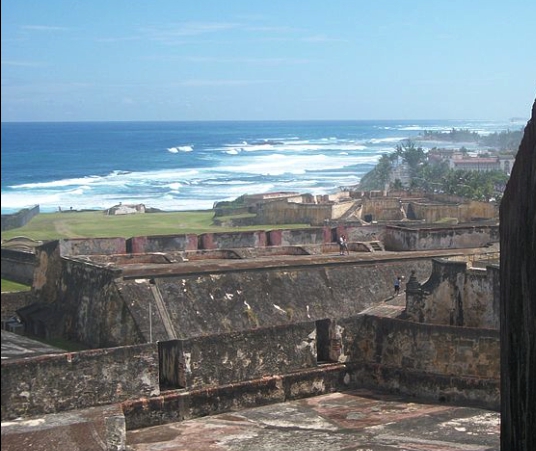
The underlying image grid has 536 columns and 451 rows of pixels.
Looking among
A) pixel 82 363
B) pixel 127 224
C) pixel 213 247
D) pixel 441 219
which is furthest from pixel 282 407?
pixel 127 224

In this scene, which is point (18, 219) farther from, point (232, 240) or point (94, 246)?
point (232, 240)

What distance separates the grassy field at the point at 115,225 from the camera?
35.2 meters

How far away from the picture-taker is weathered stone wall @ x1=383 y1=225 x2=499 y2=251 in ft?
74.4

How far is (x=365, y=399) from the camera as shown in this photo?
12078mm

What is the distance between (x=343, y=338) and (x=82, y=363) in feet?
11.4

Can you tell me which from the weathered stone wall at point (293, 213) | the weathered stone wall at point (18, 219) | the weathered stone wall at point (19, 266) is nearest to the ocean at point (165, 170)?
the weathered stone wall at point (18, 219)

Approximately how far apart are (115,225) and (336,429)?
96.1 ft

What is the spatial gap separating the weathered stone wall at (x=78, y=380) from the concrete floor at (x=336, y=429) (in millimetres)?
527

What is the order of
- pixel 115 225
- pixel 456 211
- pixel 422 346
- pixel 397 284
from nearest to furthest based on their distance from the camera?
pixel 422 346 < pixel 397 284 < pixel 456 211 < pixel 115 225

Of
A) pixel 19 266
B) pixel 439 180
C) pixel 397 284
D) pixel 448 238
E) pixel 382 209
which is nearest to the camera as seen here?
pixel 397 284

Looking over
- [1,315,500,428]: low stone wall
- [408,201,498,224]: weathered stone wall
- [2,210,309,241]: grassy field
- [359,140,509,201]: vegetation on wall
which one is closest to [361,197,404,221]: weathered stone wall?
[408,201,498,224]: weathered stone wall

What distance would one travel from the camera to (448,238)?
2291 cm

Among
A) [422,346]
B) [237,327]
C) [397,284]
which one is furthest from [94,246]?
[422,346]

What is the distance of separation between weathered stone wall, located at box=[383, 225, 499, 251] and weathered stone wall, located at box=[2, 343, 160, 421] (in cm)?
1288
